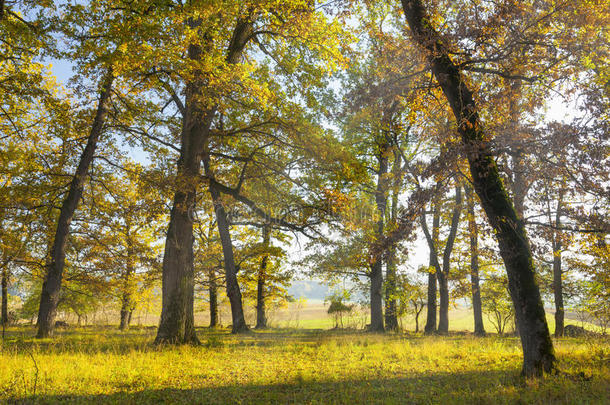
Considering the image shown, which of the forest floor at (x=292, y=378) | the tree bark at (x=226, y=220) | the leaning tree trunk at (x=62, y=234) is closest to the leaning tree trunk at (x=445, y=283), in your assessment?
the forest floor at (x=292, y=378)

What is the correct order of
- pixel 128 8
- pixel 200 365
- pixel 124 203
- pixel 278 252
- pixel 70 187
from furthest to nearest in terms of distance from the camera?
pixel 278 252 → pixel 124 203 → pixel 70 187 → pixel 128 8 → pixel 200 365

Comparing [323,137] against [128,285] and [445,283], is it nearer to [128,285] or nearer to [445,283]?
[445,283]

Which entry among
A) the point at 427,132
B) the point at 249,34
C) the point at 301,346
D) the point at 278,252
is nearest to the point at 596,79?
the point at 427,132

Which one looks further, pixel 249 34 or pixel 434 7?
pixel 249 34

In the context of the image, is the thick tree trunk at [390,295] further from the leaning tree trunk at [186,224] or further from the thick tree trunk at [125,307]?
the thick tree trunk at [125,307]

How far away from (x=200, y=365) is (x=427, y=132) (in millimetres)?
8630

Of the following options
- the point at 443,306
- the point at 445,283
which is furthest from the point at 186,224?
the point at 443,306

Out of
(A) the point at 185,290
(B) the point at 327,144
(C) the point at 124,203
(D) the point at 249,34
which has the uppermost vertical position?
(D) the point at 249,34

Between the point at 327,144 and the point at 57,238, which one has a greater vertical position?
the point at 327,144

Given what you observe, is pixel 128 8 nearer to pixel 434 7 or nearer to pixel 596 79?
pixel 434 7

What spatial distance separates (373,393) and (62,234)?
1293cm

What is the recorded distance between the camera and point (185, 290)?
9.92 metres

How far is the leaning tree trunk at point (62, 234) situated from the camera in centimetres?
1246

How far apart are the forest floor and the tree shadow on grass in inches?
0.6
